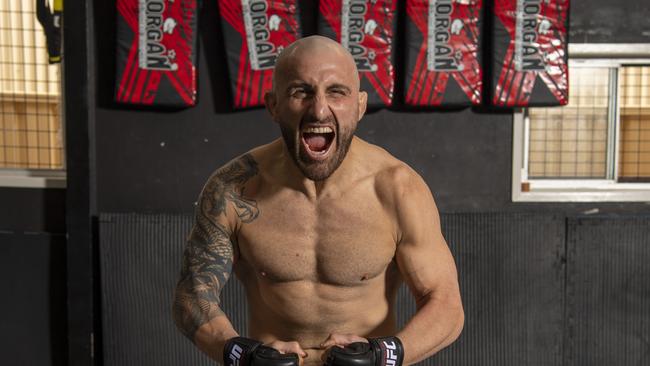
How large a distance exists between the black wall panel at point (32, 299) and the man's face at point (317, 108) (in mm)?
2883

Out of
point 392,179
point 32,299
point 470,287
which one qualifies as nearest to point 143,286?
point 32,299

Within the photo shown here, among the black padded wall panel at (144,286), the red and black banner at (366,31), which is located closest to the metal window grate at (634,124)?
the red and black banner at (366,31)

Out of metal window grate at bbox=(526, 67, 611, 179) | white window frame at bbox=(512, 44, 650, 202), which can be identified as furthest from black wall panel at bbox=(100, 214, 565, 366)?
metal window grate at bbox=(526, 67, 611, 179)

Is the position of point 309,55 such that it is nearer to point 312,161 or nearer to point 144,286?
point 312,161

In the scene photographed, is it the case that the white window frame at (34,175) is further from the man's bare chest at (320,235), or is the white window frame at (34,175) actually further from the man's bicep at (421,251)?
the man's bicep at (421,251)

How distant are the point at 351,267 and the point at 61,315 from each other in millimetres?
2915

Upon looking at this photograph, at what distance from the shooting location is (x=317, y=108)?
179 cm

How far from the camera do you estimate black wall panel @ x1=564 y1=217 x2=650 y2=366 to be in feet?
13.7

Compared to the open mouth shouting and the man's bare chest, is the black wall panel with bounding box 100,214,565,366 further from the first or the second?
the open mouth shouting

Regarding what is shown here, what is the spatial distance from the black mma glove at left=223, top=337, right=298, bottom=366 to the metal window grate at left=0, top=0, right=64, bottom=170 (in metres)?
3.01

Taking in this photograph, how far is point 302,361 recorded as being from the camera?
1893 mm

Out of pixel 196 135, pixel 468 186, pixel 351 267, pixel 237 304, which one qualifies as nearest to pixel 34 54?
pixel 196 135

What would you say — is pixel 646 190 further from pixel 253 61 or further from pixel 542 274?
pixel 253 61

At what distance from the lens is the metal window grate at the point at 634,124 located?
443cm
